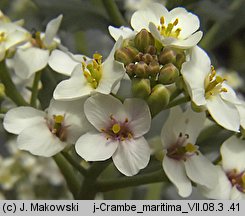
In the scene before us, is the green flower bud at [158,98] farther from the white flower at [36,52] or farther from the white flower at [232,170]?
the white flower at [36,52]

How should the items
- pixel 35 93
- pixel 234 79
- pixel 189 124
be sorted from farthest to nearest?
pixel 234 79
pixel 35 93
pixel 189 124

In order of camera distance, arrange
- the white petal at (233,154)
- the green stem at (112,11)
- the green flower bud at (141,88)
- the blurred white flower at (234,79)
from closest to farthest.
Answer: the green flower bud at (141,88)
the white petal at (233,154)
the green stem at (112,11)
the blurred white flower at (234,79)

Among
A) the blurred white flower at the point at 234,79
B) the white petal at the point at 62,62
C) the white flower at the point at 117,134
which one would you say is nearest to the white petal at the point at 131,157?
the white flower at the point at 117,134

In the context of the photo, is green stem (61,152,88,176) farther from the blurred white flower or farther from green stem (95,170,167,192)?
the blurred white flower

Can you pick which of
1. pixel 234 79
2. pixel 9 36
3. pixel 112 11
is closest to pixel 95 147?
pixel 9 36

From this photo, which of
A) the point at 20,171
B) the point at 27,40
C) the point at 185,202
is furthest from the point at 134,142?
the point at 20,171

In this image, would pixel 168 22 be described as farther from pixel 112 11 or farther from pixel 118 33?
pixel 112 11
